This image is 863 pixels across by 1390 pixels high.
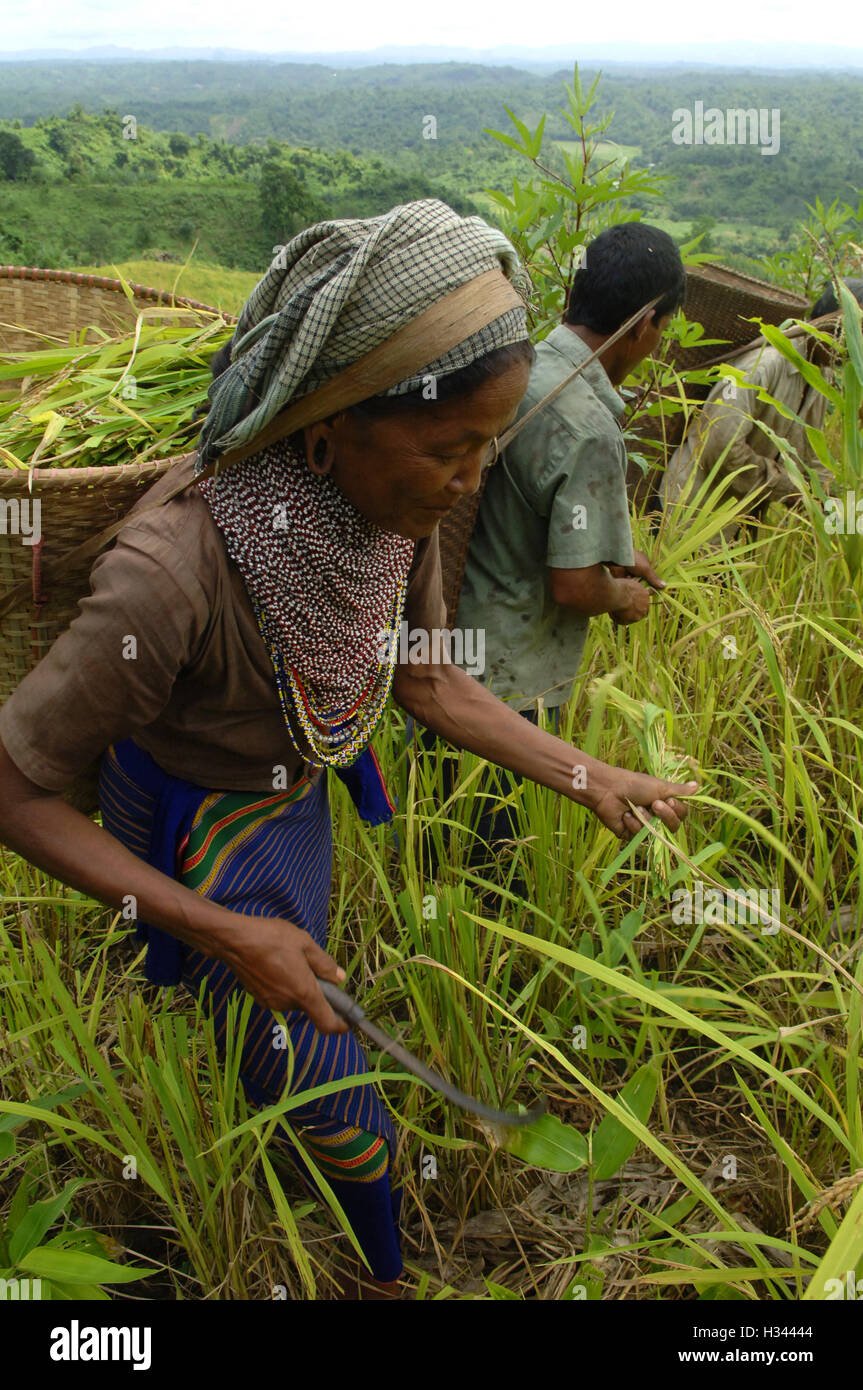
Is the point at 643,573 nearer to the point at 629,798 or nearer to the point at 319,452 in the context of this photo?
the point at 629,798

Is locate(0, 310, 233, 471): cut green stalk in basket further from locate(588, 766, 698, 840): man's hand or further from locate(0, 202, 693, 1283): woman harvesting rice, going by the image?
locate(588, 766, 698, 840): man's hand

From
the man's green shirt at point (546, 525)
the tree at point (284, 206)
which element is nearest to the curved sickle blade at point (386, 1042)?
the man's green shirt at point (546, 525)

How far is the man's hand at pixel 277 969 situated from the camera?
1.11 meters

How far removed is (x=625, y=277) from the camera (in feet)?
6.24

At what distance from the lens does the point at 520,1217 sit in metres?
1.50

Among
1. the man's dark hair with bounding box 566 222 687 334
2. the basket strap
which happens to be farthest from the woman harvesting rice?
the man's dark hair with bounding box 566 222 687 334

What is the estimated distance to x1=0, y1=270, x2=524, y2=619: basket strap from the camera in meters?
0.97

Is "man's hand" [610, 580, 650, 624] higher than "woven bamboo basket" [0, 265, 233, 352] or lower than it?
lower

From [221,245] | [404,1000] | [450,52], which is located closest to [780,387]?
[404,1000]

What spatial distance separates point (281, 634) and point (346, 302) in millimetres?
386

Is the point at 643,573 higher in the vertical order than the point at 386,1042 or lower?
higher

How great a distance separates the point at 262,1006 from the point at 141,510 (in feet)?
2.05

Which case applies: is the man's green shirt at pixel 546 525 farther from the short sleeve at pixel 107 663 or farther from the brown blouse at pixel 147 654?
the short sleeve at pixel 107 663

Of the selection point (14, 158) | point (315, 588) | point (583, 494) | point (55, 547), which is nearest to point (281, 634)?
point (315, 588)
